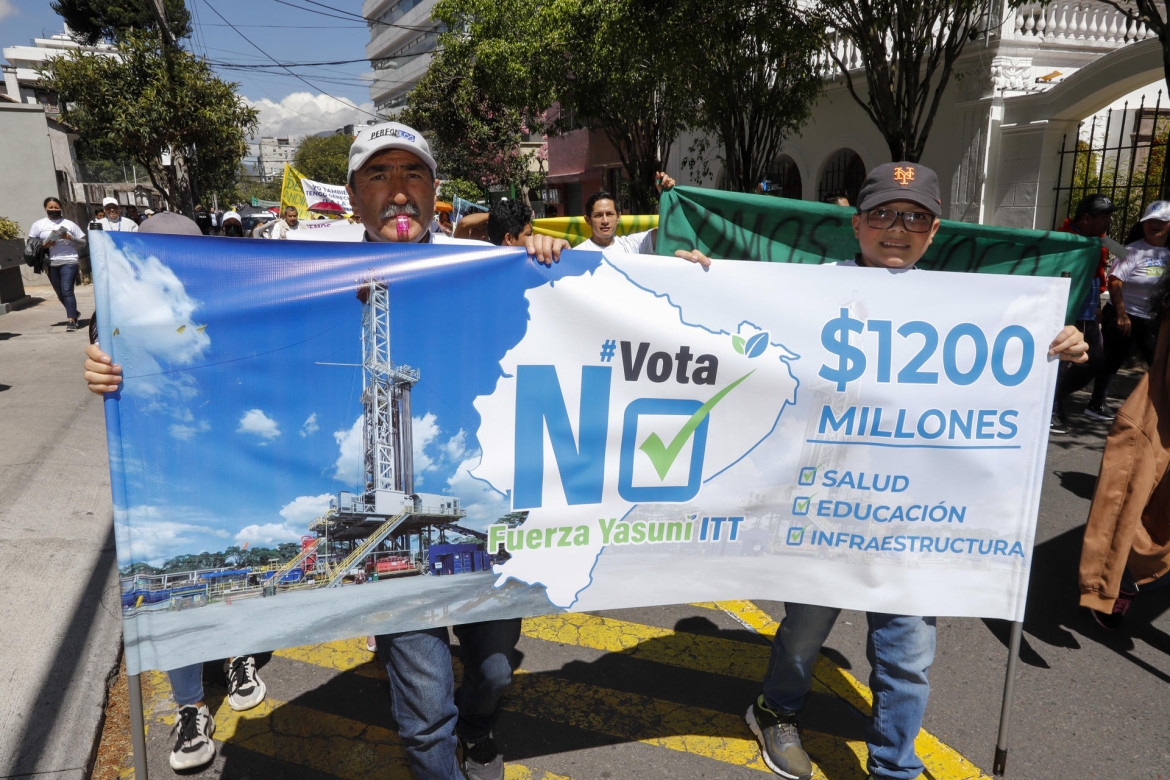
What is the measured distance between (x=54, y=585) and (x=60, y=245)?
31.4ft

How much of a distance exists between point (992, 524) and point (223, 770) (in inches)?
104

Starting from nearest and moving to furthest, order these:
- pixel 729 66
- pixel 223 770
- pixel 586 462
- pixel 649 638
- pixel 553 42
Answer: pixel 586 462 → pixel 223 770 → pixel 649 638 → pixel 729 66 → pixel 553 42

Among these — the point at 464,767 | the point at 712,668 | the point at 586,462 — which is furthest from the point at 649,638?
the point at 586,462

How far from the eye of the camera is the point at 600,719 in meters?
2.89

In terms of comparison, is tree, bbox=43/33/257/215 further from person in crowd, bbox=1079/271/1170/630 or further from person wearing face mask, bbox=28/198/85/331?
person in crowd, bbox=1079/271/1170/630

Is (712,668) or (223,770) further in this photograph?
(712,668)

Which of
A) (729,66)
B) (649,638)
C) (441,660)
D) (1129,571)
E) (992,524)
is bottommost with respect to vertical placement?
(649,638)

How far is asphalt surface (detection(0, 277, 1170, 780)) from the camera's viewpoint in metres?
2.66

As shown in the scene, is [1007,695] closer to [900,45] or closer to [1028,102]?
[900,45]

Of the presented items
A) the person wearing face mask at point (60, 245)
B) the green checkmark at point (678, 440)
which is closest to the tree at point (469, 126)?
the person wearing face mask at point (60, 245)

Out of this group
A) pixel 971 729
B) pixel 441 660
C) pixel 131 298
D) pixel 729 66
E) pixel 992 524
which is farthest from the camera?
pixel 729 66

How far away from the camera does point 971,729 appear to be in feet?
9.21

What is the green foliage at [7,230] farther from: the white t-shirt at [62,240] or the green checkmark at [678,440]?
the green checkmark at [678,440]

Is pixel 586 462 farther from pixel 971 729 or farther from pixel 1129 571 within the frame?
pixel 1129 571
